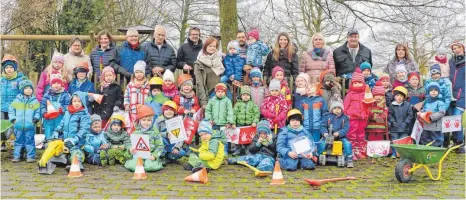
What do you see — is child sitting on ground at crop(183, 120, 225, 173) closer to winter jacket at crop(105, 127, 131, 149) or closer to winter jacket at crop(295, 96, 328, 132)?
winter jacket at crop(105, 127, 131, 149)

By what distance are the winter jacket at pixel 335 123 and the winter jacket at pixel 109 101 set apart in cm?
357

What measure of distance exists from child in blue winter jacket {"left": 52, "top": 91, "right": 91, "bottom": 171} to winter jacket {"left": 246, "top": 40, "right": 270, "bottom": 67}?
10.0ft

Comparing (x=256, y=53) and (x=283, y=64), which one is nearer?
(x=256, y=53)

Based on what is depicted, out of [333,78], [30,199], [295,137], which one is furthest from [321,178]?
[30,199]

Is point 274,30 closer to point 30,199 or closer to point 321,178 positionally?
point 321,178

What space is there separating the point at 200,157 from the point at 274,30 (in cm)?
1945

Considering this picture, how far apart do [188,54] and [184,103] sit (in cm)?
137

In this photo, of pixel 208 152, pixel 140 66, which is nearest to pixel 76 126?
pixel 140 66

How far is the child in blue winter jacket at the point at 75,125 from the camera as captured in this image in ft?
25.3

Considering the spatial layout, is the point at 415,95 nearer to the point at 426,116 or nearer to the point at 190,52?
the point at 426,116

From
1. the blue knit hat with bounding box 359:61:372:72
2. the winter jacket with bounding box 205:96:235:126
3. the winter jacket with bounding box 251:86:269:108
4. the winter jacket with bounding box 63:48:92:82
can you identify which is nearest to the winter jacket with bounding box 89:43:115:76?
the winter jacket with bounding box 63:48:92:82

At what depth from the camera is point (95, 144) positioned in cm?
783

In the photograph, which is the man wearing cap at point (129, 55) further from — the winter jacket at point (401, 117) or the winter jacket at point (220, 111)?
the winter jacket at point (401, 117)

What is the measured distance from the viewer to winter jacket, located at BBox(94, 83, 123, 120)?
28.7 ft
